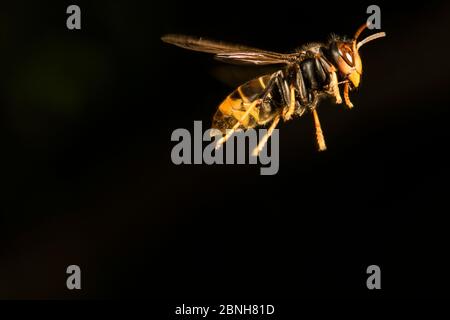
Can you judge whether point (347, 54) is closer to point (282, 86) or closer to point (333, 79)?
point (333, 79)

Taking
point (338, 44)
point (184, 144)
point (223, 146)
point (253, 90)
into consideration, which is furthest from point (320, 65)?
point (184, 144)

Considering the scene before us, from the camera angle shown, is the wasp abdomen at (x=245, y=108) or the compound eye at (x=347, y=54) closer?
the compound eye at (x=347, y=54)

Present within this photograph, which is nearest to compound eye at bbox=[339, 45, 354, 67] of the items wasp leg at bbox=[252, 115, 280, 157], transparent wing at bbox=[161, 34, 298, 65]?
transparent wing at bbox=[161, 34, 298, 65]

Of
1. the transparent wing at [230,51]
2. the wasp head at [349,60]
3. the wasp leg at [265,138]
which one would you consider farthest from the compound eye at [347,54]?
the wasp leg at [265,138]

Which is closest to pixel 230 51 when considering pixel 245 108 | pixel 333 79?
pixel 245 108

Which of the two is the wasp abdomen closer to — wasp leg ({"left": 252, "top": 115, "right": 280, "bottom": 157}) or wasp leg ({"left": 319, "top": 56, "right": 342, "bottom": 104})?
wasp leg ({"left": 252, "top": 115, "right": 280, "bottom": 157})

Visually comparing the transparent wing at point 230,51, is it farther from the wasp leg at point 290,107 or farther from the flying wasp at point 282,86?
the wasp leg at point 290,107

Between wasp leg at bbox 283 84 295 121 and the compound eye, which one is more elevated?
the compound eye

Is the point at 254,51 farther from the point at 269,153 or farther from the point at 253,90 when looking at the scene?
the point at 269,153
